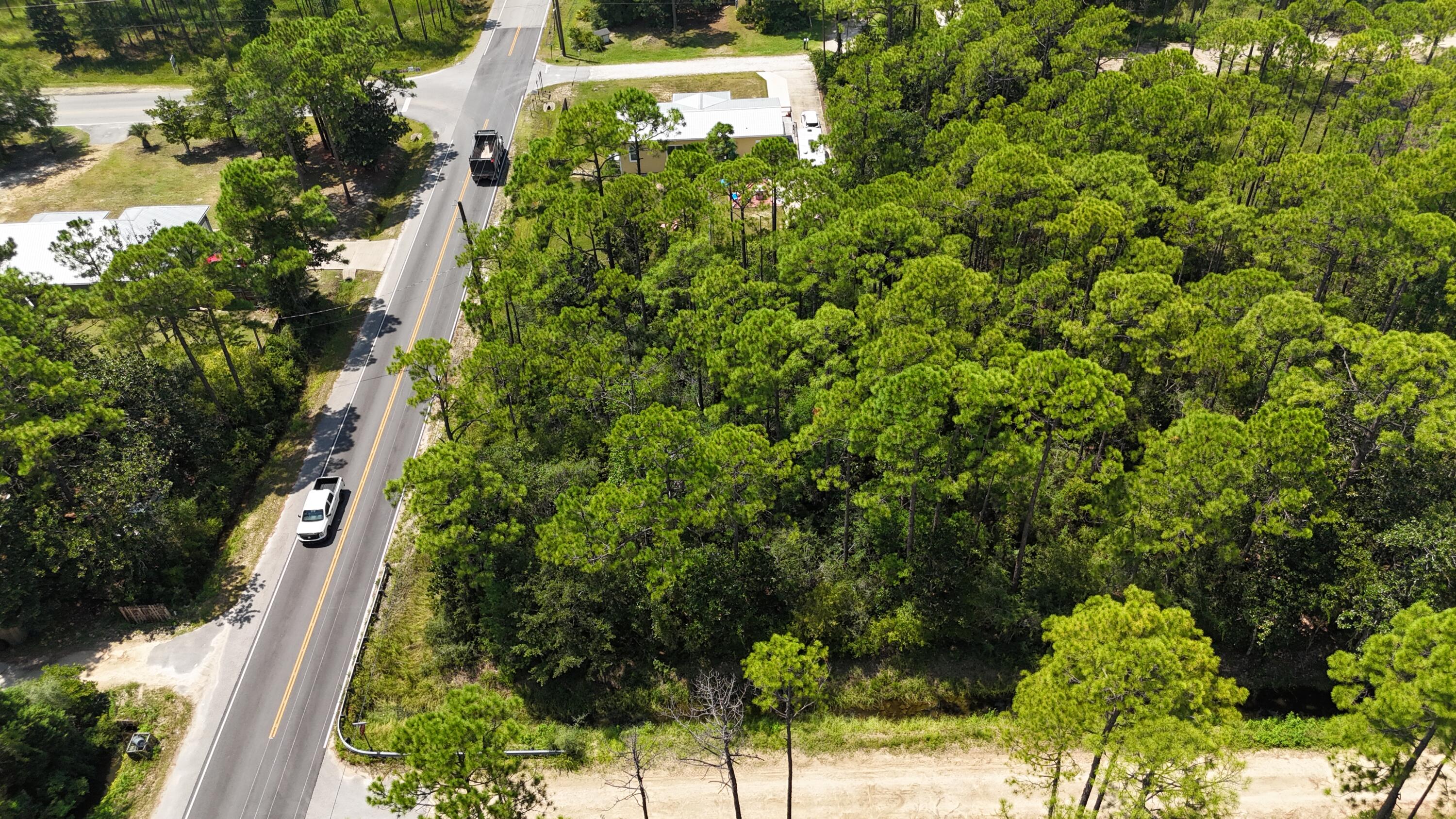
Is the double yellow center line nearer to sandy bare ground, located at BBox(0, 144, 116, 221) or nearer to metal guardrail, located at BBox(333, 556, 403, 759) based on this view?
metal guardrail, located at BBox(333, 556, 403, 759)

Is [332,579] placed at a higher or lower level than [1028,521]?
lower

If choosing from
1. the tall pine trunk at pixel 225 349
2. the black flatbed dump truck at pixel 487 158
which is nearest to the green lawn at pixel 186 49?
the black flatbed dump truck at pixel 487 158

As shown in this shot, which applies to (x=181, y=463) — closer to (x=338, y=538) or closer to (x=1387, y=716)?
(x=338, y=538)

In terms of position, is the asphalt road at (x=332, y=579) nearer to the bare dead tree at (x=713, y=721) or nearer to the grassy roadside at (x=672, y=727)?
the grassy roadside at (x=672, y=727)

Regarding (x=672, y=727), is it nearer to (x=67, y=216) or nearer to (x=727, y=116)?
(x=727, y=116)

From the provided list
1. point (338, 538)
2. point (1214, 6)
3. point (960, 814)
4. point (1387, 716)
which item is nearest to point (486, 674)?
point (338, 538)

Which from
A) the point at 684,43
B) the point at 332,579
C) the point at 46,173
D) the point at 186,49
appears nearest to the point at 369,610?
the point at 332,579
